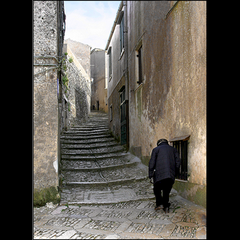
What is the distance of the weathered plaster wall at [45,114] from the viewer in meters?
5.55

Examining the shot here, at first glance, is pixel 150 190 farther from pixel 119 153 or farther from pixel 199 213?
pixel 119 153

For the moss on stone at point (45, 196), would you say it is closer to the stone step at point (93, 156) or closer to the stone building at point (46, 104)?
the stone building at point (46, 104)

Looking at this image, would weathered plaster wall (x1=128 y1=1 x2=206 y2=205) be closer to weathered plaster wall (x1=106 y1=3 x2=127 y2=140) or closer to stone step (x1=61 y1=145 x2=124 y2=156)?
stone step (x1=61 y1=145 x2=124 y2=156)

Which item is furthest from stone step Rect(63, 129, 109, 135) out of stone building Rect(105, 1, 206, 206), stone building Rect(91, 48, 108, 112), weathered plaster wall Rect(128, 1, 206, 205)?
stone building Rect(91, 48, 108, 112)

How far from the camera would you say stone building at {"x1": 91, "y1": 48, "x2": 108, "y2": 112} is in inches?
1082

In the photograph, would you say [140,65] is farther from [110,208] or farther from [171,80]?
[110,208]

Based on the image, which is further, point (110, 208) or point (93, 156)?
point (93, 156)

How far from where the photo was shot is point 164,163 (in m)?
4.85

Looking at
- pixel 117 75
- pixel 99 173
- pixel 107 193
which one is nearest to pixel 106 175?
pixel 99 173

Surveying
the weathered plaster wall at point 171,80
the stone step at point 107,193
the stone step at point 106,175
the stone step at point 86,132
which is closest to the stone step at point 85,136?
the stone step at point 86,132

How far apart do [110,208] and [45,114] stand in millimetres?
2416
